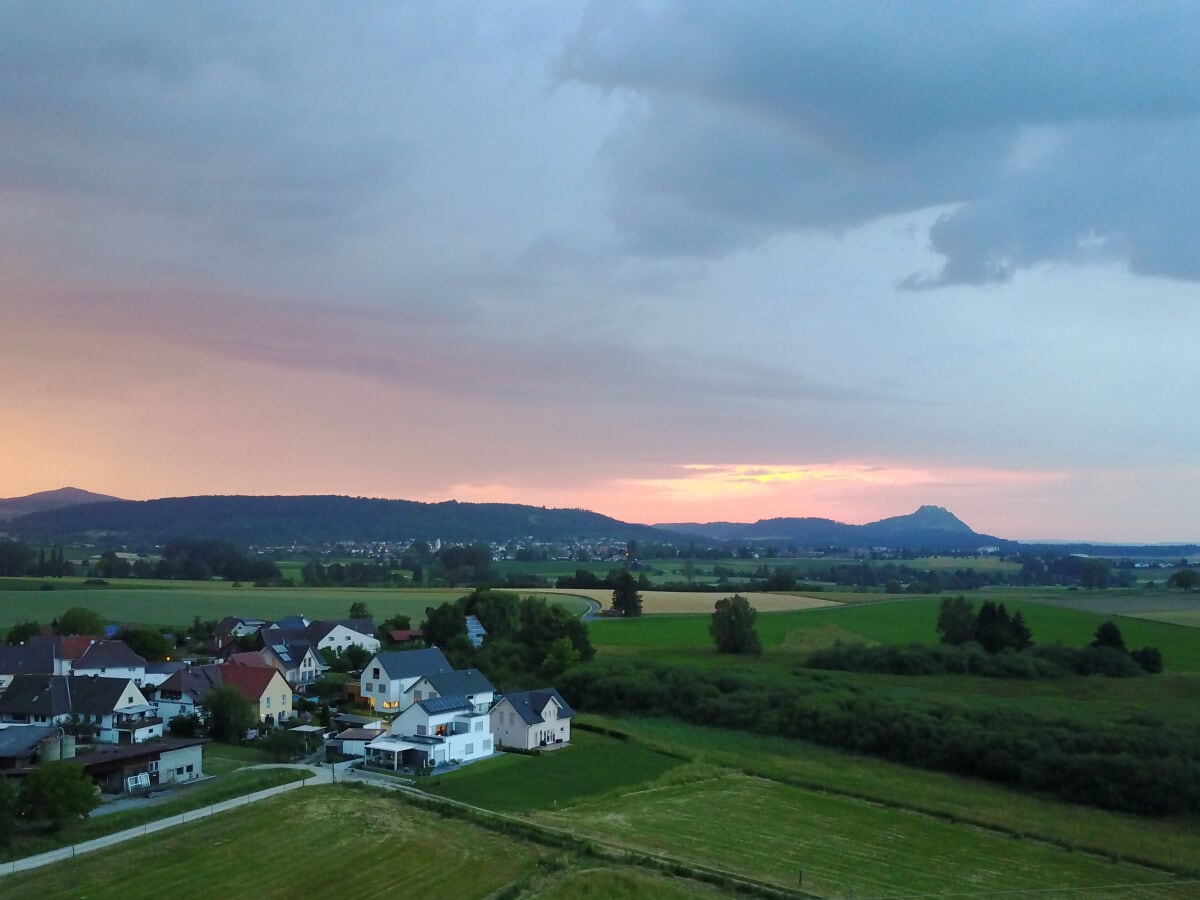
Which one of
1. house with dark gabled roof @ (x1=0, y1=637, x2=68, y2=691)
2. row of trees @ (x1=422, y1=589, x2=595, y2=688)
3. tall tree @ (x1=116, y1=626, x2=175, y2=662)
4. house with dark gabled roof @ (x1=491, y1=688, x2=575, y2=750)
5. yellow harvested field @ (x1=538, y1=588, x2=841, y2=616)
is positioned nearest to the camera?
house with dark gabled roof @ (x1=491, y1=688, x2=575, y2=750)

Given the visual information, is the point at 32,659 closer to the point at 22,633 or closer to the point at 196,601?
the point at 22,633

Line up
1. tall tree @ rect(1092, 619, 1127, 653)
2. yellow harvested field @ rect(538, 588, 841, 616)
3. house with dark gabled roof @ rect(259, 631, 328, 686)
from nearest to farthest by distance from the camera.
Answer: house with dark gabled roof @ rect(259, 631, 328, 686), tall tree @ rect(1092, 619, 1127, 653), yellow harvested field @ rect(538, 588, 841, 616)

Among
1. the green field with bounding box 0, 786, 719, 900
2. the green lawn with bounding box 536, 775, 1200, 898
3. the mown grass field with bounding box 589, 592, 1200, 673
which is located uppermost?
the mown grass field with bounding box 589, 592, 1200, 673

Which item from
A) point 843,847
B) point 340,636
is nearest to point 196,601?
point 340,636

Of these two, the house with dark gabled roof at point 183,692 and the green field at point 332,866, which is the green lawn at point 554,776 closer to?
the green field at point 332,866

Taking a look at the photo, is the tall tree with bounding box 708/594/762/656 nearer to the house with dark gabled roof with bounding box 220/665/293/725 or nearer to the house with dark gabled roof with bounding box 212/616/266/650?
the house with dark gabled roof with bounding box 220/665/293/725

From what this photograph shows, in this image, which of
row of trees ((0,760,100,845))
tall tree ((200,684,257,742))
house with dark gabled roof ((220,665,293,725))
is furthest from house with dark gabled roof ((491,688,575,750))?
row of trees ((0,760,100,845))
